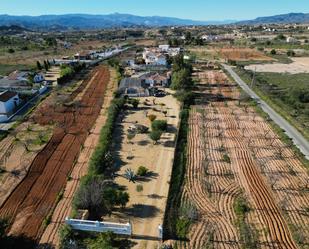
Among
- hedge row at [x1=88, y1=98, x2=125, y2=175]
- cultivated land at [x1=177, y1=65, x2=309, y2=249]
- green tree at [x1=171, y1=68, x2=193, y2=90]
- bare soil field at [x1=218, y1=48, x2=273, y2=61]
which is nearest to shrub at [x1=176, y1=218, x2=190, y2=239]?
cultivated land at [x1=177, y1=65, x2=309, y2=249]

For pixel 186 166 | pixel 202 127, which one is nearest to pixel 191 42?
pixel 202 127

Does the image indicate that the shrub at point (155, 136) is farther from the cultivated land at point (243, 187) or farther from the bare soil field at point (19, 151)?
the bare soil field at point (19, 151)

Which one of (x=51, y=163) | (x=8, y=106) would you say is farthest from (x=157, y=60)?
(x=51, y=163)

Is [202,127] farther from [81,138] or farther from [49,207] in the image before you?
[49,207]

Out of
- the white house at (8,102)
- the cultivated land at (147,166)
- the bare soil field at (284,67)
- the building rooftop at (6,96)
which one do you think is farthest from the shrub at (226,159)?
the bare soil field at (284,67)

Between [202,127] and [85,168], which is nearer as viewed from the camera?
[85,168]

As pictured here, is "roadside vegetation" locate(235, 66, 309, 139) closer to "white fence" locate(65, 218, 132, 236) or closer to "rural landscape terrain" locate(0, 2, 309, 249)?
"rural landscape terrain" locate(0, 2, 309, 249)
